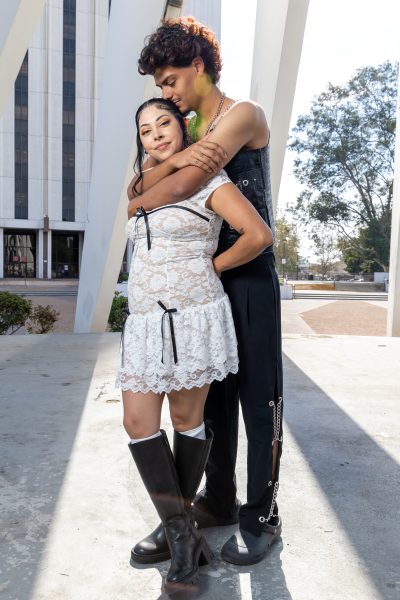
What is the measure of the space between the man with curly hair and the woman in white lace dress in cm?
7

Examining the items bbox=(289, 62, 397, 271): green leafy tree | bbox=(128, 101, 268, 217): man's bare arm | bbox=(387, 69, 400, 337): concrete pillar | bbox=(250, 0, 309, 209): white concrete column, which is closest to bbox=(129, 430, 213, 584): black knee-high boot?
bbox=(128, 101, 268, 217): man's bare arm

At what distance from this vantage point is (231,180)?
190 cm

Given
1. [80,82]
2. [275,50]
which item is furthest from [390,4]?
[80,82]

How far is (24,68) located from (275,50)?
120 feet

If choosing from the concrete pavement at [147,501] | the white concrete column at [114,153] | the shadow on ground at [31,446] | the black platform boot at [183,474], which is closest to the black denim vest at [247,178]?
the black platform boot at [183,474]

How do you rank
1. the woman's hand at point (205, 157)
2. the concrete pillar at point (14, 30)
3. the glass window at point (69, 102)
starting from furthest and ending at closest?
1. the glass window at point (69, 102)
2. the concrete pillar at point (14, 30)
3. the woman's hand at point (205, 157)

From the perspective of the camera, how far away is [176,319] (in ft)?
5.70

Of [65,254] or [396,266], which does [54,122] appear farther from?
[396,266]

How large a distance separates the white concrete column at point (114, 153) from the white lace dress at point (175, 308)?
21.4 ft

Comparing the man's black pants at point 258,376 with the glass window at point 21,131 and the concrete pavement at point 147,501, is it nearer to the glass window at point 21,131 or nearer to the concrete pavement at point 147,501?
the concrete pavement at point 147,501

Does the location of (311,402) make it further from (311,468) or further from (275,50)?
(275,50)

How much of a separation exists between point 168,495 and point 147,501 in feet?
2.35

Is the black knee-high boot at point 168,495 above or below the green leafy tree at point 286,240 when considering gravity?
below

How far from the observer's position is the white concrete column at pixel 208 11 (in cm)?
3719
